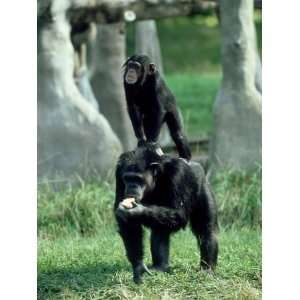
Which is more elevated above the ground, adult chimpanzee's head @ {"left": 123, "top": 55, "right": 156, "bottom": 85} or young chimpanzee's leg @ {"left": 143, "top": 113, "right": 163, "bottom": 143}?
adult chimpanzee's head @ {"left": 123, "top": 55, "right": 156, "bottom": 85}

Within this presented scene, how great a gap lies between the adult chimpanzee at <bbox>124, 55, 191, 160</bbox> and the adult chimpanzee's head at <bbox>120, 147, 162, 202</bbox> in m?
0.51

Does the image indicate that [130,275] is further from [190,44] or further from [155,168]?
[190,44]

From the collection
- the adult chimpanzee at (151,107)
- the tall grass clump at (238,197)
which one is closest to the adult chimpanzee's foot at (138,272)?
the adult chimpanzee at (151,107)

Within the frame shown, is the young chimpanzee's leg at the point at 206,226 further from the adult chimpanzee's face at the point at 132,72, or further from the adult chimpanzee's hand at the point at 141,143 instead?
the adult chimpanzee's face at the point at 132,72

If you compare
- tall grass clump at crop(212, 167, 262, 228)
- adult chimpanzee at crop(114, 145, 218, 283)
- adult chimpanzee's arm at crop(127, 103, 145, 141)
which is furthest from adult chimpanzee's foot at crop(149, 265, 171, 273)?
tall grass clump at crop(212, 167, 262, 228)

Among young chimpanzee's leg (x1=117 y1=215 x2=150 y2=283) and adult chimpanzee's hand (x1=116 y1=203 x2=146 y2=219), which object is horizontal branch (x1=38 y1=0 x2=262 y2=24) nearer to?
young chimpanzee's leg (x1=117 y1=215 x2=150 y2=283)

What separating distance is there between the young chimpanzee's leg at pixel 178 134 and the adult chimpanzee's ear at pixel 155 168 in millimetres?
789

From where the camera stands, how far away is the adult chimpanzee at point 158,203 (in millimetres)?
6039

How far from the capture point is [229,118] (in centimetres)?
980

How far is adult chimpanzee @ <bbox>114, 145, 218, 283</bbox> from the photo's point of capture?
6039mm
